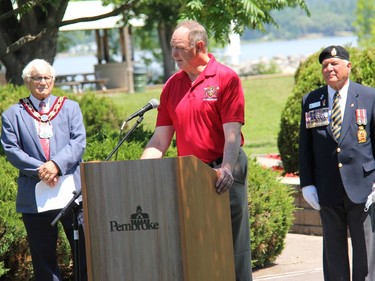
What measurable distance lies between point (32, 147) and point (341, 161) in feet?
7.23

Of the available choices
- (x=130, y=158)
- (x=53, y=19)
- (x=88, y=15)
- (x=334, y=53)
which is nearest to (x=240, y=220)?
(x=334, y=53)

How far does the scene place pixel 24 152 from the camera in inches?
279

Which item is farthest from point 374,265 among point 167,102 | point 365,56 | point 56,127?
point 365,56

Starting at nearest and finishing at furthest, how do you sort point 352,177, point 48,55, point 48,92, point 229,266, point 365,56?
point 229,266, point 352,177, point 48,92, point 365,56, point 48,55

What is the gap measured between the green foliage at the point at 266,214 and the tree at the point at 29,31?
12.5 ft

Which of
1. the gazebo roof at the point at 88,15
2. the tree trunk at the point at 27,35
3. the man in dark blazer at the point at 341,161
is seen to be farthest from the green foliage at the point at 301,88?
the gazebo roof at the point at 88,15

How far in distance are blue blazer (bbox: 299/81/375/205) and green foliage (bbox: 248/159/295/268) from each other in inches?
80.6

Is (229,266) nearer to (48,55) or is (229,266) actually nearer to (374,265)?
(374,265)

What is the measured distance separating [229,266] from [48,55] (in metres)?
8.80

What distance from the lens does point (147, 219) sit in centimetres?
557

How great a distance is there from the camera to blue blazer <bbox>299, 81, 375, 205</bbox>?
263 inches

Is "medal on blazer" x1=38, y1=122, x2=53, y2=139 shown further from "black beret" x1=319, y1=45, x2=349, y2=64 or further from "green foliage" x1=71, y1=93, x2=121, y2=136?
"green foliage" x1=71, y1=93, x2=121, y2=136

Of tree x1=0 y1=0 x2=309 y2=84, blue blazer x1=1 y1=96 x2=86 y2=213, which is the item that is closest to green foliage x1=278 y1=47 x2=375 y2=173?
tree x1=0 y1=0 x2=309 y2=84

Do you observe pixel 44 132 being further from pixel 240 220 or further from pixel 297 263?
pixel 297 263
